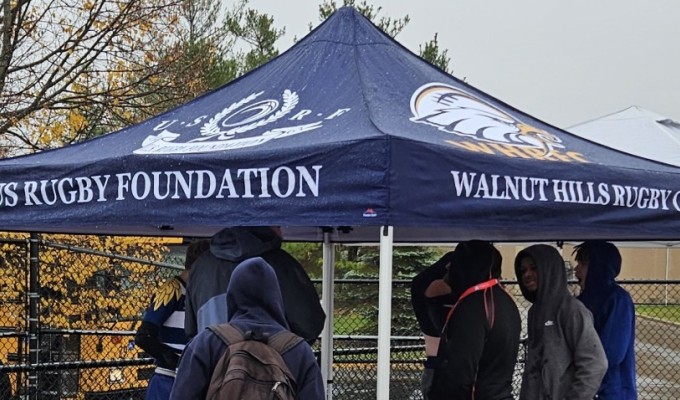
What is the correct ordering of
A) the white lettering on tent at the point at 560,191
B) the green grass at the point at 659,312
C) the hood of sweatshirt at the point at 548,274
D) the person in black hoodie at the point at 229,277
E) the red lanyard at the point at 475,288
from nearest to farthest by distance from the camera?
the white lettering on tent at the point at 560,191 → the person in black hoodie at the point at 229,277 → the red lanyard at the point at 475,288 → the hood of sweatshirt at the point at 548,274 → the green grass at the point at 659,312

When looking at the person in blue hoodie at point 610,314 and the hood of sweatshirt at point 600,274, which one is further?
the hood of sweatshirt at point 600,274

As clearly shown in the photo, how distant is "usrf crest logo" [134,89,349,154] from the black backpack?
946 millimetres

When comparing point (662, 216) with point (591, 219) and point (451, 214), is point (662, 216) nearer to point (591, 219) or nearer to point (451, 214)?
point (591, 219)

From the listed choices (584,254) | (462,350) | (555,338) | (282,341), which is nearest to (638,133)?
(584,254)

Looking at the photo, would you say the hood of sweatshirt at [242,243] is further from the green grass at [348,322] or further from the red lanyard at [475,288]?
the green grass at [348,322]

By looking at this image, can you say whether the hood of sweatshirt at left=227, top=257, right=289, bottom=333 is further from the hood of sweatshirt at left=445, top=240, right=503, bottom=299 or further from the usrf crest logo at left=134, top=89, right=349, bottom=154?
the hood of sweatshirt at left=445, top=240, right=503, bottom=299

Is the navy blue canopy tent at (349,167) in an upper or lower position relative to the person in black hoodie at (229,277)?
upper

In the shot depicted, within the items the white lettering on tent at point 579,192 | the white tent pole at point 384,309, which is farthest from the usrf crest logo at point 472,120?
the white tent pole at point 384,309

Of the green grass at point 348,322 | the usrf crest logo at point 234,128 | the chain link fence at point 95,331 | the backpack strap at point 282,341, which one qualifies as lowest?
the green grass at point 348,322

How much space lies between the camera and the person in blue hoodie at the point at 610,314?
4949mm

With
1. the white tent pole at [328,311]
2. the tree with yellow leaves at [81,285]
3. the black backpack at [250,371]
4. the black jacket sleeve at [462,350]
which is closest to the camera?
the black backpack at [250,371]

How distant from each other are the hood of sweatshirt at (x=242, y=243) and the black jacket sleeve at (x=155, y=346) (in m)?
0.97

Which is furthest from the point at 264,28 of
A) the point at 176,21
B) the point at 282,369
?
the point at 282,369

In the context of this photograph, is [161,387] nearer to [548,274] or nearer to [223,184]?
[223,184]
